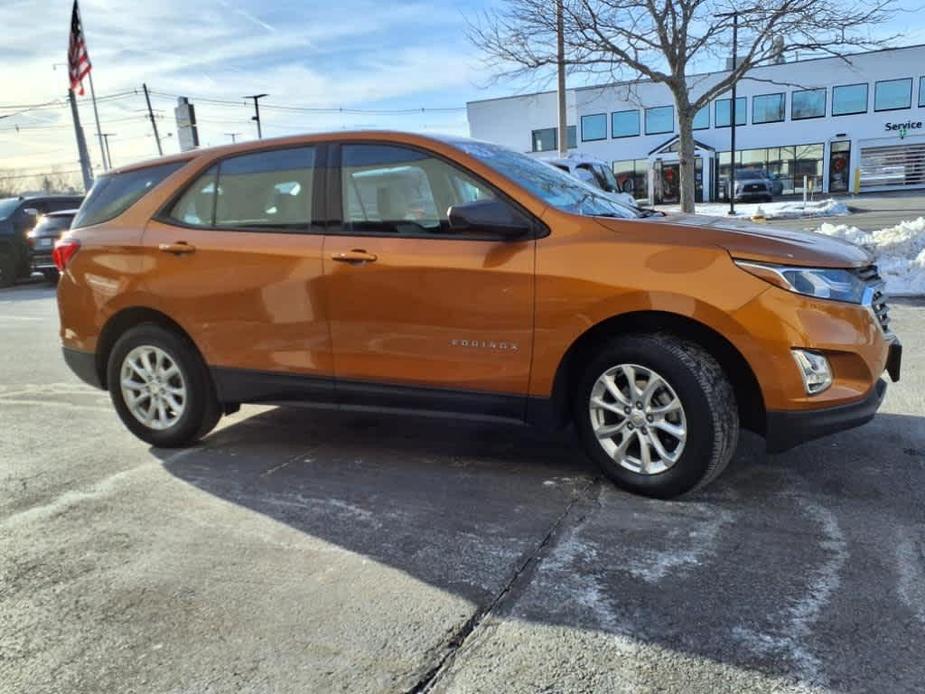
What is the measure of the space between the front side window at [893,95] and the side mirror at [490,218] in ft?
148

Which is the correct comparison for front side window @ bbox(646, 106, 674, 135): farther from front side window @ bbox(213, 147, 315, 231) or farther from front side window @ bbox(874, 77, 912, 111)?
front side window @ bbox(213, 147, 315, 231)

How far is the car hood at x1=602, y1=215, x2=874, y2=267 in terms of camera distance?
3402 millimetres

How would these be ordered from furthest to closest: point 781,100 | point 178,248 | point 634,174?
point 634,174
point 781,100
point 178,248

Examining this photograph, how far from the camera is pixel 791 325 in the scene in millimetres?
3328

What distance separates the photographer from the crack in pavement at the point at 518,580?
2443 millimetres

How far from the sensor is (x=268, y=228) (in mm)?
4332

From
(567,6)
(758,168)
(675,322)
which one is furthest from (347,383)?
(758,168)

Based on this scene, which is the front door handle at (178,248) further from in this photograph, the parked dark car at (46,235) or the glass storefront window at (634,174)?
the glass storefront window at (634,174)

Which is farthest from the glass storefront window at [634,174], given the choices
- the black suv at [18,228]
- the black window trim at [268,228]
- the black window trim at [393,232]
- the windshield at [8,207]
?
the black window trim at [393,232]

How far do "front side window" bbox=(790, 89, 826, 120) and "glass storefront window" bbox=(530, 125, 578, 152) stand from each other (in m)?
12.3

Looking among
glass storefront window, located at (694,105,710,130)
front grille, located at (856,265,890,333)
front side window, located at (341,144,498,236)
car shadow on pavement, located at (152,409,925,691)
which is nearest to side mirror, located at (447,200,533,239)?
front side window, located at (341,144,498,236)

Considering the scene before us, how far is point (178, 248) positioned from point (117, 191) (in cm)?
80

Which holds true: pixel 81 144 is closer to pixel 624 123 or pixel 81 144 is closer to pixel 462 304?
pixel 462 304

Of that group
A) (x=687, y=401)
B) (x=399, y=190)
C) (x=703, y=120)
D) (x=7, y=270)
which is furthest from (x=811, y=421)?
(x=703, y=120)
